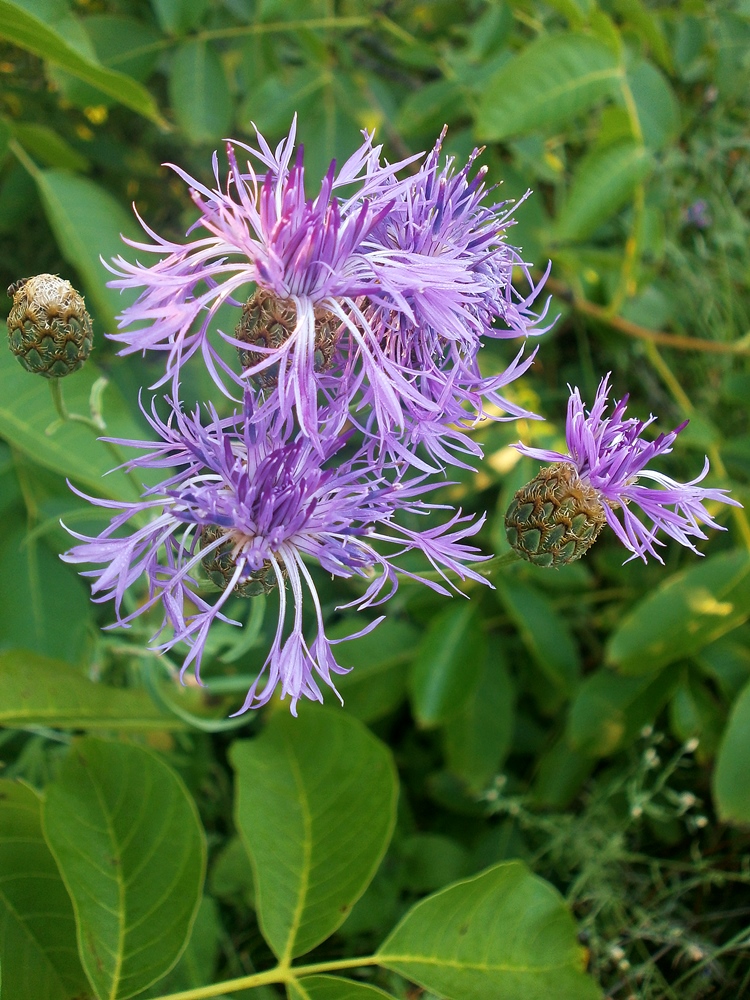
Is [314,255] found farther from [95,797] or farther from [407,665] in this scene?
[407,665]

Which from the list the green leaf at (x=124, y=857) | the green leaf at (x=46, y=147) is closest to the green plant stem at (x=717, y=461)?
the green leaf at (x=124, y=857)

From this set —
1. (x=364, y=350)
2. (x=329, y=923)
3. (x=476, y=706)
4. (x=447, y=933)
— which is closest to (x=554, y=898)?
(x=447, y=933)

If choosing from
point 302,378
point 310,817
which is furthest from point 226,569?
point 310,817

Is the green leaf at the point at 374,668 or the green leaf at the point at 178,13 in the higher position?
the green leaf at the point at 178,13

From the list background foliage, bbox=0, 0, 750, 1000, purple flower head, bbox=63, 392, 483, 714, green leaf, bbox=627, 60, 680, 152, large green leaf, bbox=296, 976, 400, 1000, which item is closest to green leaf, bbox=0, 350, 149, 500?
background foliage, bbox=0, 0, 750, 1000

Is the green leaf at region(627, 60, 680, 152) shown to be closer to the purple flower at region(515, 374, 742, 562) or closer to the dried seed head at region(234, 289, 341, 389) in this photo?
the purple flower at region(515, 374, 742, 562)

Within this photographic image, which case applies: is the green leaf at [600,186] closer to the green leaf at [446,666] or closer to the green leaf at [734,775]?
the green leaf at [446,666]
